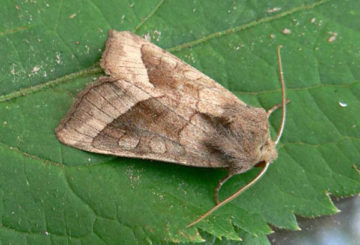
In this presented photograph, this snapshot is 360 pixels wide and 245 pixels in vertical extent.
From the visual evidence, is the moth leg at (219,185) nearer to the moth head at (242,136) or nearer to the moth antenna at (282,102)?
the moth head at (242,136)

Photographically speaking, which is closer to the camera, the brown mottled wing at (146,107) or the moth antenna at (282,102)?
the brown mottled wing at (146,107)

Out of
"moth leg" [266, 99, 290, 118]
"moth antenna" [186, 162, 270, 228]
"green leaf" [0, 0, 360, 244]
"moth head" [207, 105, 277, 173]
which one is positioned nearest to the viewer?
"green leaf" [0, 0, 360, 244]

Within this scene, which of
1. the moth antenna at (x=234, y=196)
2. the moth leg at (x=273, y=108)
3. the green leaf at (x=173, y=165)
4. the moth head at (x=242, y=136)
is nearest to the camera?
the green leaf at (x=173, y=165)

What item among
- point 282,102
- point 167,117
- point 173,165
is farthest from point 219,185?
point 282,102

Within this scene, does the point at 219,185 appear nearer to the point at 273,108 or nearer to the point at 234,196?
the point at 234,196

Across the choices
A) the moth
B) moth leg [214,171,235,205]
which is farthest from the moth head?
moth leg [214,171,235,205]

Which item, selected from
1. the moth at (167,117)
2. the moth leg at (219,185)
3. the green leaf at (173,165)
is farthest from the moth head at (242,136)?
the green leaf at (173,165)

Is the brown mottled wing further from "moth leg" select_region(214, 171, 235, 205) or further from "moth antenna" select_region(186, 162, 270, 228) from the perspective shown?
"moth antenna" select_region(186, 162, 270, 228)
